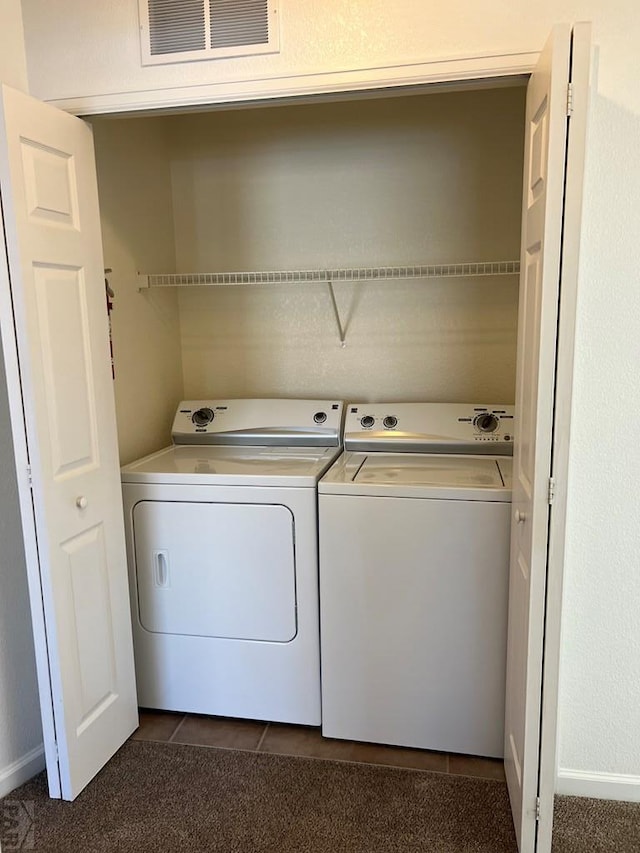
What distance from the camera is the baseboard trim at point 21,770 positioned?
1.96 metres

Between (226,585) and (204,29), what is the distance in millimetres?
1749

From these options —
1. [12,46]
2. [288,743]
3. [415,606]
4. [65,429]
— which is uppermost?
[12,46]

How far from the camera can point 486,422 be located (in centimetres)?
255

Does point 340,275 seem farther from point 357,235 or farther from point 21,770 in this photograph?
point 21,770

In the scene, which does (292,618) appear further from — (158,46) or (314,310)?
(158,46)

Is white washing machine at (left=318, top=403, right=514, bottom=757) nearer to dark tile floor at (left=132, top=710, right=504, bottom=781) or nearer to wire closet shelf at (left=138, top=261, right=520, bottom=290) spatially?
dark tile floor at (left=132, top=710, right=504, bottom=781)

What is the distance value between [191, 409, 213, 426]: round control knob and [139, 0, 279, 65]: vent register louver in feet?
4.64

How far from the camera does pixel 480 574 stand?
2.02 m

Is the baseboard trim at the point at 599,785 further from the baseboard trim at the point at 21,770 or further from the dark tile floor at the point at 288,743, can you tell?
the baseboard trim at the point at 21,770

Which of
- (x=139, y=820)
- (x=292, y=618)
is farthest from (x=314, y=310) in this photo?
(x=139, y=820)

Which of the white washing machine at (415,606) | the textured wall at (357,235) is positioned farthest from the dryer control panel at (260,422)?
the white washing machine at (415,606)

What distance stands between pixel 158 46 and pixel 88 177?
443 mm

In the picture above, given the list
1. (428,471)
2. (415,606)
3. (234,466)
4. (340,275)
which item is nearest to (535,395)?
(428,471)

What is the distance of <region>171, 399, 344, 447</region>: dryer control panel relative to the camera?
270cm
